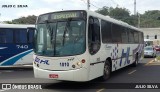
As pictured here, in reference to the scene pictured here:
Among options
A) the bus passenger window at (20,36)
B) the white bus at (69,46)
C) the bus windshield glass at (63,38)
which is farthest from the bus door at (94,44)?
the bus passenger window at (20,36)

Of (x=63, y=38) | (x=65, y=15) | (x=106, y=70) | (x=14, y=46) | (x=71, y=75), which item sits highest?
(x=65, y=15)

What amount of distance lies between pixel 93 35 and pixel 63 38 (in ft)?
4.23

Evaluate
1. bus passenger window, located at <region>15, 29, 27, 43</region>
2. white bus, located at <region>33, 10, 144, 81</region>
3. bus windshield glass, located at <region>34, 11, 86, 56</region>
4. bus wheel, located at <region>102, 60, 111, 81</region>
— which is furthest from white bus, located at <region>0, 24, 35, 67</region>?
bus windshield glass, located at <region>34, 11, 86, 56</region>

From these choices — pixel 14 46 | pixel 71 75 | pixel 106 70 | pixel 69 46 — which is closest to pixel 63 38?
pixel 69 46

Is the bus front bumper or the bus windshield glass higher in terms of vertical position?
the bus windshield glass

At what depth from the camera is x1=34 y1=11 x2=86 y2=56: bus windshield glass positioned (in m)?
11.6

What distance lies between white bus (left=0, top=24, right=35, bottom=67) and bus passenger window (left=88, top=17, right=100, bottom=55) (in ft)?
22.6

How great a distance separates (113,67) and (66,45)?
14.6 feet

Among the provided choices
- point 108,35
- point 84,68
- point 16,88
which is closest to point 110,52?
point 108,35

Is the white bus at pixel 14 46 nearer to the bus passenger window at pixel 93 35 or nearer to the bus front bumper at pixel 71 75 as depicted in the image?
the bus passenger window at pixel 93 35

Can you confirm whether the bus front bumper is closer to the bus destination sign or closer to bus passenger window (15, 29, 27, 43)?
the bus destination sign

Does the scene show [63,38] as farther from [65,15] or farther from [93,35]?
[93,35]

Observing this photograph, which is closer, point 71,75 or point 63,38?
point 71,75

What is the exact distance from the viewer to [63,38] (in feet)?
38.4
